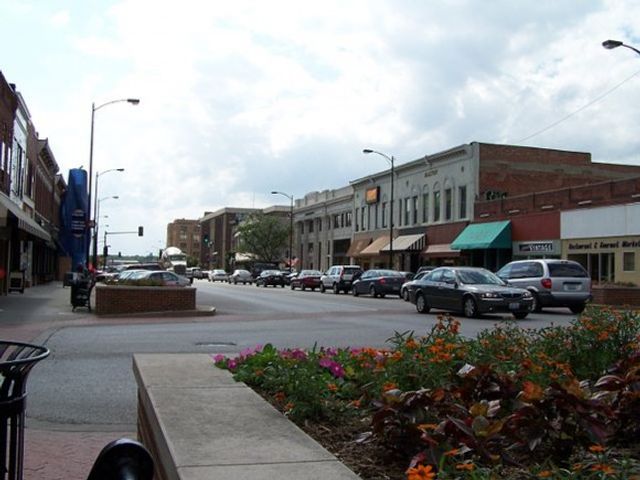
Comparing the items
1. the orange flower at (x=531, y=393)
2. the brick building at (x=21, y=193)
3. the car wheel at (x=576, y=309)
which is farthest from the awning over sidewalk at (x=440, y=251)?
the orange flower at (x=531, y=393)

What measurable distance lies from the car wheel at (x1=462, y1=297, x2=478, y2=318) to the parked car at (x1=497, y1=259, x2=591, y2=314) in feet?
11.1

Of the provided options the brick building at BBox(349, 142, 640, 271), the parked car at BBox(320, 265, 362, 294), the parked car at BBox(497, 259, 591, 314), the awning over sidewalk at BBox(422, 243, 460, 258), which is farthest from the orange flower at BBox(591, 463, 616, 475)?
the awning over sidewalk at BBox(422, 243, 460, 258)

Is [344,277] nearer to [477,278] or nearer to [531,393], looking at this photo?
[477,278]

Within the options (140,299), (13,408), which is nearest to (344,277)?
(140,299)

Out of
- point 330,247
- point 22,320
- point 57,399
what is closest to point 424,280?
point 22,320

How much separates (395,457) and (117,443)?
1.59 m

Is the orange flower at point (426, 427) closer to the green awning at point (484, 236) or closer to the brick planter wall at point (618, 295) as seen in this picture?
the brick planter wall at point (618, 295)

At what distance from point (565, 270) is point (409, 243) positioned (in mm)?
31534

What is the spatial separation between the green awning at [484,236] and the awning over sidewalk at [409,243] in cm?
563

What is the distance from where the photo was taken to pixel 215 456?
325 cm

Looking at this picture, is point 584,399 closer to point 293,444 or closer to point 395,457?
point 395,457

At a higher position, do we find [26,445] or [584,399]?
[584,399]

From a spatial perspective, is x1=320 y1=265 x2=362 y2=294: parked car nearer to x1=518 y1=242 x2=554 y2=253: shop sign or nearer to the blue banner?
x1=518 y1=242 x2=554 y2=253: shop sign

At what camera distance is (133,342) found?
1428 centimetres
